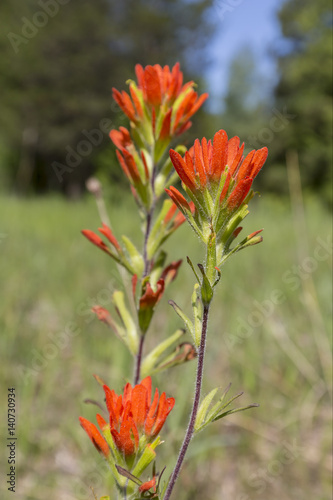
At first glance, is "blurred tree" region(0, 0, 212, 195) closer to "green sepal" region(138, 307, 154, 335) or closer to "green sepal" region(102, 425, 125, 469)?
"green sepal" region(138, 307, 154, 335)

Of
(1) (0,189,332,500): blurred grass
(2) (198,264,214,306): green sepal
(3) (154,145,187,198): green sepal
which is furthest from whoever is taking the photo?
(1) (0,189,332,500): blurred grass

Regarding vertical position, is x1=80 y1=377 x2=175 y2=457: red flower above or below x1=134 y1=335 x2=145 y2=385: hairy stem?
below

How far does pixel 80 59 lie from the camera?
14609mm

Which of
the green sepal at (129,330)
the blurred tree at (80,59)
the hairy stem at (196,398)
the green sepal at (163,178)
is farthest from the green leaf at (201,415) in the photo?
the blurred tree at (80,59)

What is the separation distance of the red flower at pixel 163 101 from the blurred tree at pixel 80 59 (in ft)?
44.1

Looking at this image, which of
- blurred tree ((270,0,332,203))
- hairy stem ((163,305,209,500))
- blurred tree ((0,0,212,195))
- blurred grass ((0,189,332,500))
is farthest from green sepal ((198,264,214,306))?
blurred tree ((270,0,332,203))

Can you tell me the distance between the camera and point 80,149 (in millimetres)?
14992

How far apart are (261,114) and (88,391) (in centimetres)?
1983

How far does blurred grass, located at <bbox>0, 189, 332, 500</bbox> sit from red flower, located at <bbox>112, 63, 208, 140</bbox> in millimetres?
397

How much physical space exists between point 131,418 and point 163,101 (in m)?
0.48

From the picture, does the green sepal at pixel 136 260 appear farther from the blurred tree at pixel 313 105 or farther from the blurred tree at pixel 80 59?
the blurred tree at pixel 313 105

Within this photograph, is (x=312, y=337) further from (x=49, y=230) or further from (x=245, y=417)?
(x=49, y=230)

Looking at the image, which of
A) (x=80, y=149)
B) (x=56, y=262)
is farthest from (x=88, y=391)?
(x=80, y=149)

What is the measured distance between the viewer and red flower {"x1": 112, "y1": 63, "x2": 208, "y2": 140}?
68 cm
